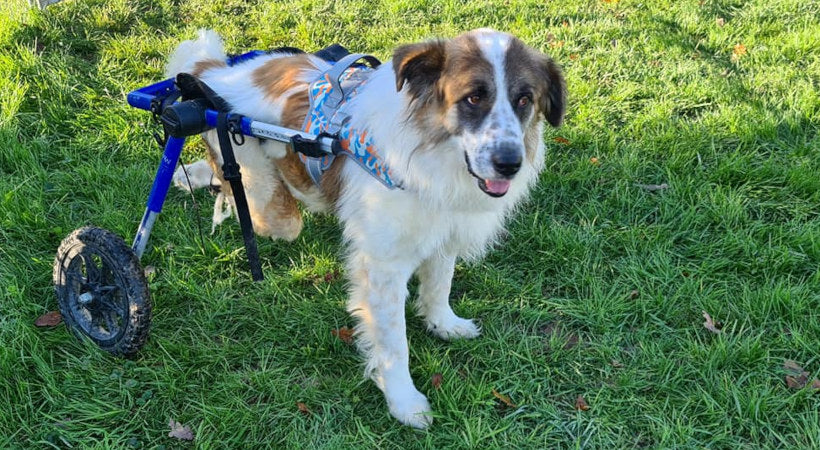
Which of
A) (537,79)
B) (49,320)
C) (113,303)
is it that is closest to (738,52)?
(537,79)

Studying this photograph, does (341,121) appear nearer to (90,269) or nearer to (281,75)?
(281,75)

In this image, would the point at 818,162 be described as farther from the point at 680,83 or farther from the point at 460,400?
the point at 460,400

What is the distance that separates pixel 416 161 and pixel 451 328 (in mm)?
1128

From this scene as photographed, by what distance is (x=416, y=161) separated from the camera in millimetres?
2588

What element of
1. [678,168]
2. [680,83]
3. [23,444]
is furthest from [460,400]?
[680,83]

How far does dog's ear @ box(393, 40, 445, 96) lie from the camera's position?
8.21ft

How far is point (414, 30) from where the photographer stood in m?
→ 6.05

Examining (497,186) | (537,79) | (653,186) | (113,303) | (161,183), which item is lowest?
(653,186)

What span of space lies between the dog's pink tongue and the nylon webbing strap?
1211 millimetres

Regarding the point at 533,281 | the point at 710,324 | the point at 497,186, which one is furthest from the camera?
the point at 533,281

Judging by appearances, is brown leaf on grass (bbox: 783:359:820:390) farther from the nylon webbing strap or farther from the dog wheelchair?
the nylon webbing strap

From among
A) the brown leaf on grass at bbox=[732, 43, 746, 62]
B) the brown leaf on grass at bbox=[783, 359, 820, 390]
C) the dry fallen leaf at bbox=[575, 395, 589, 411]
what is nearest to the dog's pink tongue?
the dry fallen leaf at bbox=[575, 395, 589, 411]

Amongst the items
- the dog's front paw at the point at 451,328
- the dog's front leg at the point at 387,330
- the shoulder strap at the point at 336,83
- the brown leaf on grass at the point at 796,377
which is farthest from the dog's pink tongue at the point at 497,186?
the brown leaf on grass at the point at 796,377

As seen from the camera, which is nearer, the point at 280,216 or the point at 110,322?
the point at 110,322
